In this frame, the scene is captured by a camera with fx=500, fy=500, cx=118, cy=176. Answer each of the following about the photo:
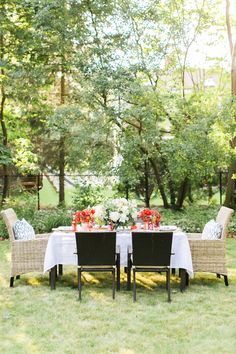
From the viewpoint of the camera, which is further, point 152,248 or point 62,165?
point 62,165

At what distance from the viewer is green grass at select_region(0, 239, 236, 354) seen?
Answer: 4492 millimetres

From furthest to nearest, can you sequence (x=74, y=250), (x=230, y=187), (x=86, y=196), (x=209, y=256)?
(x=230, y=187) → (x=86, y=196) → (x=209, y=256) → (x=74, y=250)

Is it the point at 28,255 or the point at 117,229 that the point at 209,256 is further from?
the point at 28,255

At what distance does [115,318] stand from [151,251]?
1.02 meters

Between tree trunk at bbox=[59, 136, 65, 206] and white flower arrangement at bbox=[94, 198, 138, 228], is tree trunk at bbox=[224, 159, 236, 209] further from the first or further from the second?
white flower arrangement at bbox=[94, 198, 138, 228]

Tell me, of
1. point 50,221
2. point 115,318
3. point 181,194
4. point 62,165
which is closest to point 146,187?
point 181,194

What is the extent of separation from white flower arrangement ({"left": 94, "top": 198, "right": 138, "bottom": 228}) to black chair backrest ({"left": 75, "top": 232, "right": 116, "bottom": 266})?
29.9 inches

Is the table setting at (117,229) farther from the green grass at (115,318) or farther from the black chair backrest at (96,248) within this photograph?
the green grass at (115,318)

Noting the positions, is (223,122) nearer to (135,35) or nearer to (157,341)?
(135,35)

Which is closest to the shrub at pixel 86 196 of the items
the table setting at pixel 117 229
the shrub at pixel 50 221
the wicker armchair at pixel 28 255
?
the shrub at pixel 50 221

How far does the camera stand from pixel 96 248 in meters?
6.06

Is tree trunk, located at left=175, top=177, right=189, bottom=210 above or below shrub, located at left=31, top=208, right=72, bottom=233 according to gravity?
above

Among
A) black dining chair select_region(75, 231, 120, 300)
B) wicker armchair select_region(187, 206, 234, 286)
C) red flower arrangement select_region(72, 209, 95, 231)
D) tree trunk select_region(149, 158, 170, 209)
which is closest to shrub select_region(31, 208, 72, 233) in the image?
tree trunk select_region(149, 158, 170, 209)

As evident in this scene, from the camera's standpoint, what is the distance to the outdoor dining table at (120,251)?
644cm
